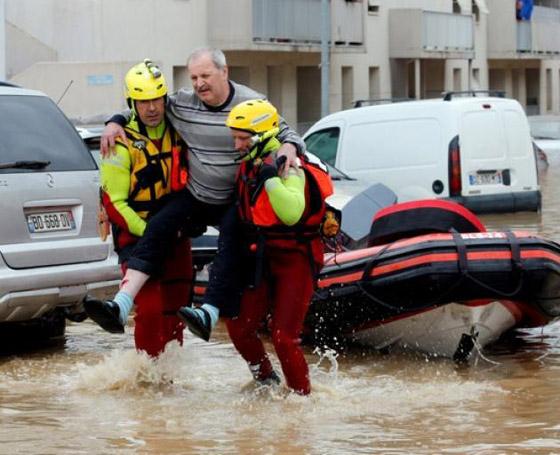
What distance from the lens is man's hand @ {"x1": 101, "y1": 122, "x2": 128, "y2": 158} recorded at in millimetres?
8547

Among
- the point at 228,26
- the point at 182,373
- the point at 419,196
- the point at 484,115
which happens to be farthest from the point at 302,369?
the point at 228,26

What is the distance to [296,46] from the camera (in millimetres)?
40156

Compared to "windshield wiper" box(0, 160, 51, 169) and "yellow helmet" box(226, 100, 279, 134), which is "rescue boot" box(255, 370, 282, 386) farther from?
"windshield wiper" box(0, 160, 51, 169)

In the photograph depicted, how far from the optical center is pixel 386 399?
29.0 feet

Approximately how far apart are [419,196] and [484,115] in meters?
3.10

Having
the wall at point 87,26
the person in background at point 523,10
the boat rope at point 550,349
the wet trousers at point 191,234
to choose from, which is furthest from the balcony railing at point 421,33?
the wet trousers at point 191,234

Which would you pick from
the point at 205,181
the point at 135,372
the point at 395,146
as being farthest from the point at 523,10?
the point at 205,181

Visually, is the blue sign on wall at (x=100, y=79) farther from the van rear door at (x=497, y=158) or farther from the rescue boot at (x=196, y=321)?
the rescue boot at (x=196, y=321)

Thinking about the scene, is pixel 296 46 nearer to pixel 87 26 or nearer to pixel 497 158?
pixel 87 26

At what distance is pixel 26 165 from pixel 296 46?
3051 centimetres

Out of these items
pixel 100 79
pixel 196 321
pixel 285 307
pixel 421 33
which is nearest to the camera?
pixel 196 321

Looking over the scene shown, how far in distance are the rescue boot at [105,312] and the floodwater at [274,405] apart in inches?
18.6

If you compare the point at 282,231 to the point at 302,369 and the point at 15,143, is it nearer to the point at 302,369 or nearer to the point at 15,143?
the point at 302,369

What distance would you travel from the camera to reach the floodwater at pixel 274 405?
766cm
